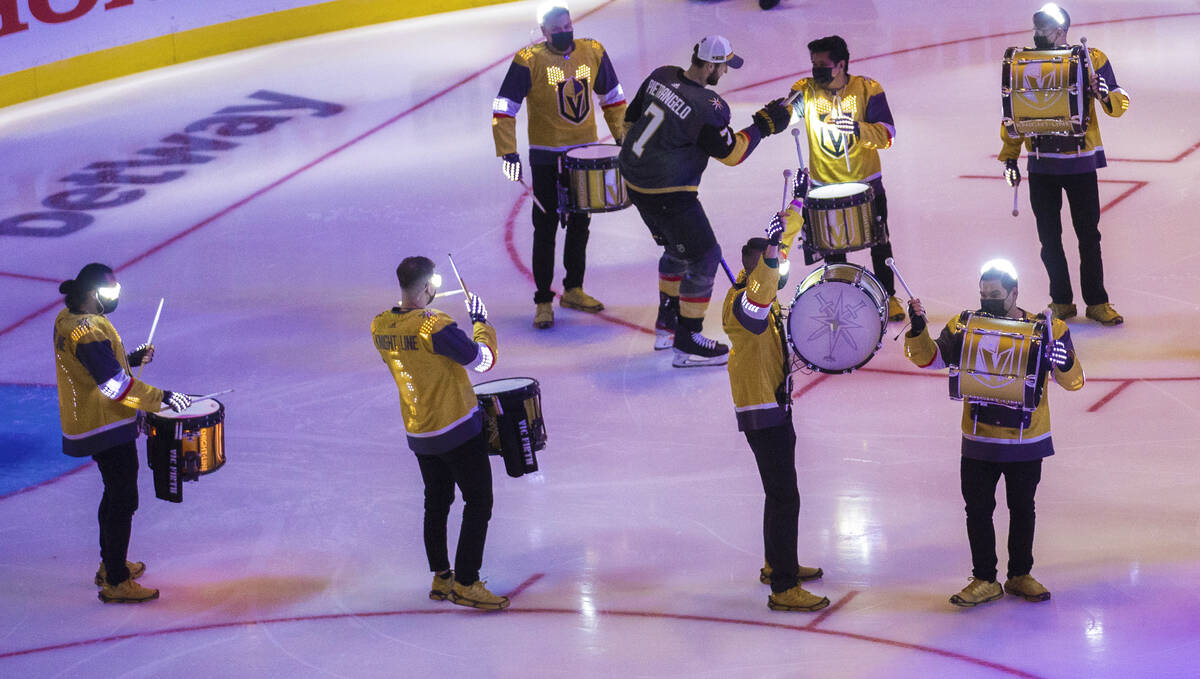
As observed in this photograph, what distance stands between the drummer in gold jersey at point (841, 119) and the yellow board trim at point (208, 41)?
34.0ft

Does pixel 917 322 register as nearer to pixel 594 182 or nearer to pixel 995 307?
pixel 995 307

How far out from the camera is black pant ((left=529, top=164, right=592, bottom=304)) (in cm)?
1070

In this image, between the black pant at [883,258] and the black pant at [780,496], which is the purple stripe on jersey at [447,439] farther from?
the black pant at [883,258]

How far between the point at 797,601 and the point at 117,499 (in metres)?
3.00

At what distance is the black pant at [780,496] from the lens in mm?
6727

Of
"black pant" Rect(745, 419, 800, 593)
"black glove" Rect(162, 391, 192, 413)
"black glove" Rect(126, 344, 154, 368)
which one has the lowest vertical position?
"black pant" Rect(745, 419, 800, 593)

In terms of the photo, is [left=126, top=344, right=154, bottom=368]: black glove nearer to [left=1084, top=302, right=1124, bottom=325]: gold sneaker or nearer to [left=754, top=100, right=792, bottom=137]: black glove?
[left=754, top=100, right=792, bottom=137]: black glove

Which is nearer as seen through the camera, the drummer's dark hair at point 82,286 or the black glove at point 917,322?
the black glove at point 917,322

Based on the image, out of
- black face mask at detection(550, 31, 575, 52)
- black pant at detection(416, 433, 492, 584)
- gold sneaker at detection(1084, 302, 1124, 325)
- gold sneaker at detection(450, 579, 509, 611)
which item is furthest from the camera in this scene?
black face mask at detection(550, 31, 575, 52)

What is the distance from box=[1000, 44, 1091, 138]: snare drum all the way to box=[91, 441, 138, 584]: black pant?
17.5 ft

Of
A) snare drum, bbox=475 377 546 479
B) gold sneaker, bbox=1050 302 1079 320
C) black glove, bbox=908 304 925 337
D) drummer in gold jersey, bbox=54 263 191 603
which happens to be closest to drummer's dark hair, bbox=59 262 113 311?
drummer in gold jersey, bbox=54 263 191 603

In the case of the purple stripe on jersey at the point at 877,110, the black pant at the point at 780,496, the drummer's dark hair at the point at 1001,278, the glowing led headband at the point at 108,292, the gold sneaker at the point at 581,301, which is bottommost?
the gold sneaker at the point at 581,301

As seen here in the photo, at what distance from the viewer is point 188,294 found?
1192 cm

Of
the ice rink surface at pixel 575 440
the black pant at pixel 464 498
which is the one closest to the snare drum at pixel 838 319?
the ice rink surface at pixel 575 440
